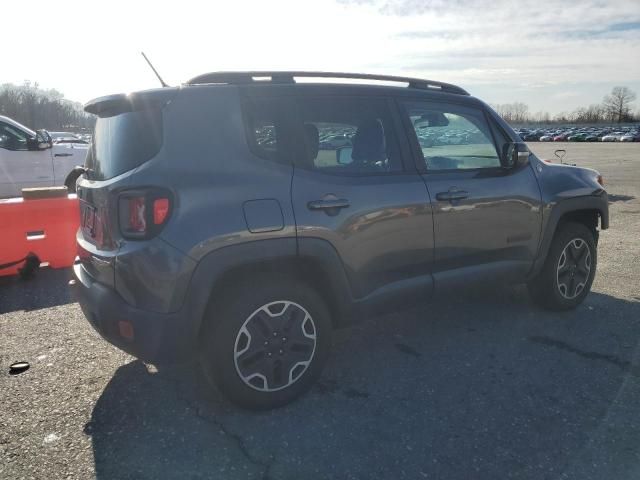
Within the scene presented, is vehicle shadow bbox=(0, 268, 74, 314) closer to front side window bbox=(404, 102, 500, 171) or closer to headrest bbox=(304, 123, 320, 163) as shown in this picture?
headrest bbox=(304, 123, 320, 163)

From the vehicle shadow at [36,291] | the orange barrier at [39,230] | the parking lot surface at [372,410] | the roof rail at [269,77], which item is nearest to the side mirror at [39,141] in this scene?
the orange barrier at [39,230]

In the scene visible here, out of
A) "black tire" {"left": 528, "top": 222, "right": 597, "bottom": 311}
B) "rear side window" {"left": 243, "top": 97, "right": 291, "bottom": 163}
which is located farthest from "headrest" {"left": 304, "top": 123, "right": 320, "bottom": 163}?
"black tire" {"left": 528, "top": 222, "right": 597, "bottom": 311}

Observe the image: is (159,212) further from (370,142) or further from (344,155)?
(370,142)

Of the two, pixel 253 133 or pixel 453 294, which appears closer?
pixel 253 133

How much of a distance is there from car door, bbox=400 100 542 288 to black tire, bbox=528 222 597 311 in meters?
0.36

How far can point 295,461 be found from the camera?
8.45 ft

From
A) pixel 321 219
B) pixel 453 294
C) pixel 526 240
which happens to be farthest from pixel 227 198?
pixel 526 240

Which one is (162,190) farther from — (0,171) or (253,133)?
(0,171)

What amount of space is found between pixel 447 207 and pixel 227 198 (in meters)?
1.61

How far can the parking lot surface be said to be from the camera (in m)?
2.54

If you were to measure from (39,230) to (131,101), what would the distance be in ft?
11.9

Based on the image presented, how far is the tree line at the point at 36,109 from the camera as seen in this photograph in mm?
61713

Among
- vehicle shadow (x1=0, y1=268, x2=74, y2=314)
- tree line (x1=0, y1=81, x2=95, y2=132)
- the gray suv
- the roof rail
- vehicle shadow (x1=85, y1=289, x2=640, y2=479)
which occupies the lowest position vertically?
vehicle shadow (x1=85, y1=289, x2=640, y2=479)

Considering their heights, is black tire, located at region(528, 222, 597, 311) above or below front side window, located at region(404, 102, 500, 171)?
below
